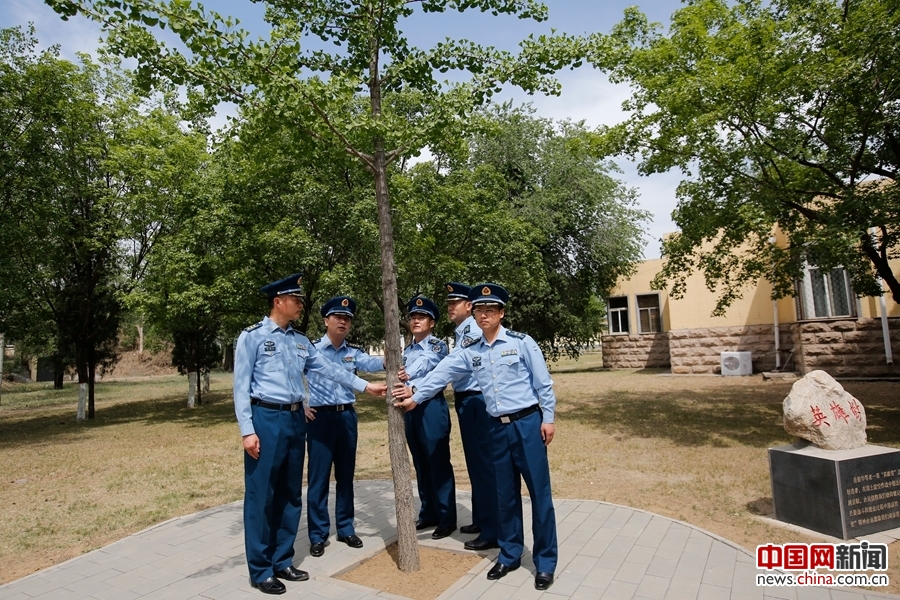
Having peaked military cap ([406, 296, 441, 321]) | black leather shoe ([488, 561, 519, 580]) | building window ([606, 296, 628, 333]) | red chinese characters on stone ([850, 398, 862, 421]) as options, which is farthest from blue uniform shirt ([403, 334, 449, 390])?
building window ([606, 296, 628, 333])

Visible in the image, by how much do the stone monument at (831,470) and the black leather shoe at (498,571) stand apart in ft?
9.04

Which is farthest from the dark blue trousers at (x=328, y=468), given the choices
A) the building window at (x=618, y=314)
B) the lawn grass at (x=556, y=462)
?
the building window at (x=618, y=314)

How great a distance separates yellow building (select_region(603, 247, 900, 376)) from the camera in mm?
14844

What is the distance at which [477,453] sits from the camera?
4840 mm

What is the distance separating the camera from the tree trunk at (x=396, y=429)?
413cm

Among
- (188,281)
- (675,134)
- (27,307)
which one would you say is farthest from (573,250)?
(27,307)

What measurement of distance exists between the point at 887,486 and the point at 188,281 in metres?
13.7

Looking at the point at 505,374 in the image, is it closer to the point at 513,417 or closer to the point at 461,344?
the point at 513,417

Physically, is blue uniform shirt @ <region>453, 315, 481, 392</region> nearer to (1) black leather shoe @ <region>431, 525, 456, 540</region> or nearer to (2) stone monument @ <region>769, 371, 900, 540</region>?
(1) black leather shoe @ <region>431, 525, 456, 540</region>

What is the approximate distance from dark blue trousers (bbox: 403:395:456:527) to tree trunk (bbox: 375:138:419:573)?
0.77 metres

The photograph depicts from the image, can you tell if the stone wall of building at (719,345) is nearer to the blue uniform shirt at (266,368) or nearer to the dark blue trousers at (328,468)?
the dark blue trousers at (328,468)

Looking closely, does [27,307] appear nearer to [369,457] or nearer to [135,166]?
[135,166]

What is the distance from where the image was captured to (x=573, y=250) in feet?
77.7

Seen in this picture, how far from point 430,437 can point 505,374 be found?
123 cm
